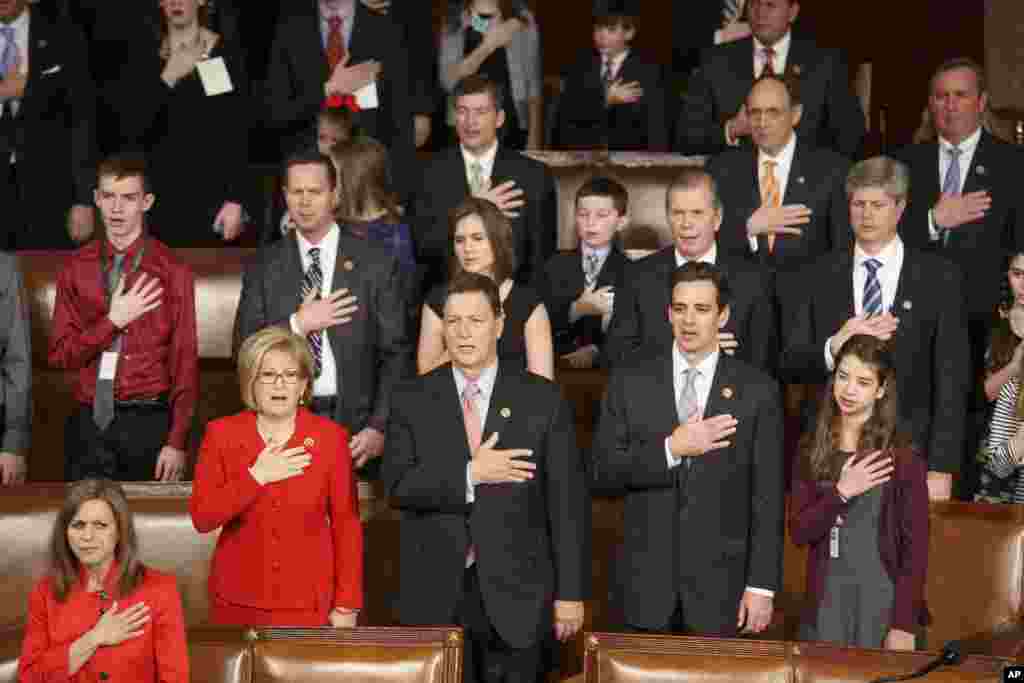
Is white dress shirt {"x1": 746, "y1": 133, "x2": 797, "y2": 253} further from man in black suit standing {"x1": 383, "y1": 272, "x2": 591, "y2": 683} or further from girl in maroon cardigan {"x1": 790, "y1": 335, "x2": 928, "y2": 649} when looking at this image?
man in black suit standing {"x1": 383, "y1": 272, "x2": 591, "y2": 683}

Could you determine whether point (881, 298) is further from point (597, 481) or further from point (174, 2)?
point (174, 2)

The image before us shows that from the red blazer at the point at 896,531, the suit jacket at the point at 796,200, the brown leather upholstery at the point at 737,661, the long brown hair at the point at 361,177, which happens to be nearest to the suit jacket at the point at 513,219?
the long brown hair at the point at 361,177

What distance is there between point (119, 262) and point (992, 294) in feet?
9.84

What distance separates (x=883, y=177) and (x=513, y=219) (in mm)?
1438

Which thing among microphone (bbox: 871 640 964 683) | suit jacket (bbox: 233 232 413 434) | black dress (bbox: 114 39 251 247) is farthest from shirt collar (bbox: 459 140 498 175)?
microphone (bbox: 871 640 964 683)

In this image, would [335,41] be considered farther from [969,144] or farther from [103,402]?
[969,144]

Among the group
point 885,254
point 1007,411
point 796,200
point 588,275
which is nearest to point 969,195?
point 796,200

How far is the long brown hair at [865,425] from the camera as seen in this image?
183 inches

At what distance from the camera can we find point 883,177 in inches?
215

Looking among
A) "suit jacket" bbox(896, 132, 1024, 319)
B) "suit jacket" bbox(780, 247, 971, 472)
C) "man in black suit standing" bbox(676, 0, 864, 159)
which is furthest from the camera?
"man in black suit standing" bbox(676, 0, 864, 159)

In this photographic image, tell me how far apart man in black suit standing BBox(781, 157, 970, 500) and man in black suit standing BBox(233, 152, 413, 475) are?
1.26 m

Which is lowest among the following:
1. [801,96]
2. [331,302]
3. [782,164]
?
[331,302]

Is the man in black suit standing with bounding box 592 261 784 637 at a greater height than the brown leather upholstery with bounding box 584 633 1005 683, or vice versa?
the man in black suit standing with bounding box 592 261 784 637

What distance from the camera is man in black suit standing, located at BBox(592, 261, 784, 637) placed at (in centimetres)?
462
